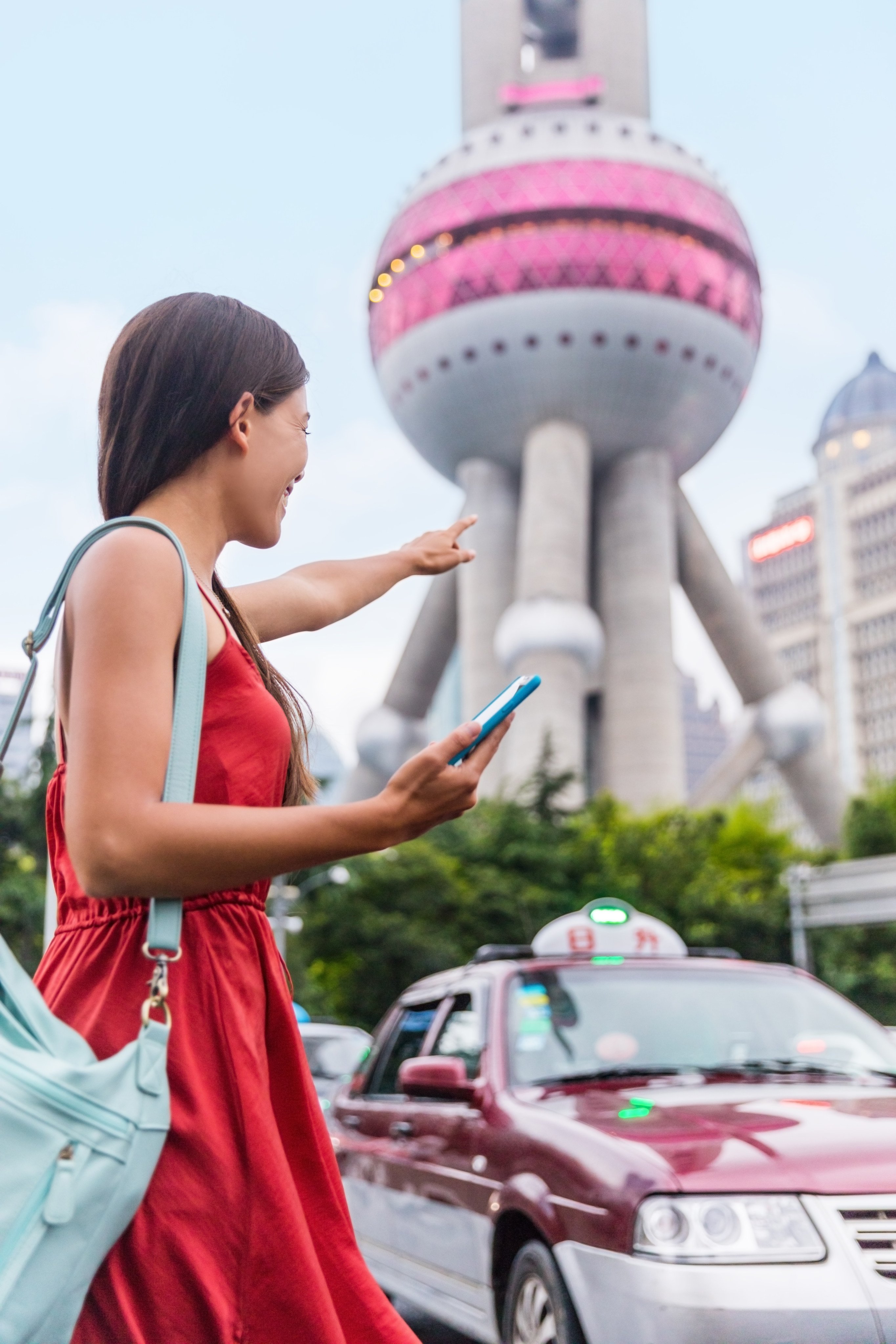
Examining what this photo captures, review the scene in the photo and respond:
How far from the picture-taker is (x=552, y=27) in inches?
2260

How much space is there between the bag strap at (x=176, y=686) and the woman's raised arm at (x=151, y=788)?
0.04ft

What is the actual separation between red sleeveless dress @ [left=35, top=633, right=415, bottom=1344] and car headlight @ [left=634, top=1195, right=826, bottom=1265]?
2.11m

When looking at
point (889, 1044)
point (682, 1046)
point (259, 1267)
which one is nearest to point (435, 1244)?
point (682, 1046)

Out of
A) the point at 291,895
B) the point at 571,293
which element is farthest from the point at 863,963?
the point at 571,293

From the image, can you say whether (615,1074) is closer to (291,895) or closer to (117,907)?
(117,907)

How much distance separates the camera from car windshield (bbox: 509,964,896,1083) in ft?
17.5

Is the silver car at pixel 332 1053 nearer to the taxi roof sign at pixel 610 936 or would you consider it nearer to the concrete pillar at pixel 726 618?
the taxi roof sign at pixel 610 936

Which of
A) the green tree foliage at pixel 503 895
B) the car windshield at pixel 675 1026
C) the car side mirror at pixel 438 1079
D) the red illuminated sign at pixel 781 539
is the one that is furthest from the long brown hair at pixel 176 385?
the red illuminated sign at pixel 781 539

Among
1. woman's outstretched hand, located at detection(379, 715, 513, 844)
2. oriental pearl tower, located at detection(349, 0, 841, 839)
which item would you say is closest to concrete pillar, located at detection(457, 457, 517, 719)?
oriental pearl tower, located at detection(349, 0, 841, 839)

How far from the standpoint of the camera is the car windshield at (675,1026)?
17.5 feet

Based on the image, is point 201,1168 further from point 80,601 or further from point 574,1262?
point 574,1262

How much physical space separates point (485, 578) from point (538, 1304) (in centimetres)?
4723

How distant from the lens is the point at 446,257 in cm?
5091

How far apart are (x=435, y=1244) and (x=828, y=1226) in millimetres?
2118
